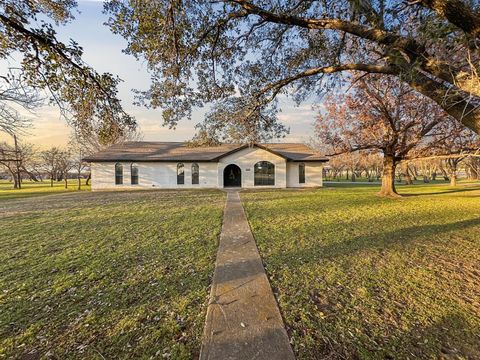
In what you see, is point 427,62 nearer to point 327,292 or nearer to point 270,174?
point 327,292

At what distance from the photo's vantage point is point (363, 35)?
528 centimetres

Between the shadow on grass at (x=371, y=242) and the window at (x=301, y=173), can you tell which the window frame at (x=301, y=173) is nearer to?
the window at (x=301, y=173)

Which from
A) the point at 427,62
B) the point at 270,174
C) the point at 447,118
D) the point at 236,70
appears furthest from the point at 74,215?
the point at 447,118

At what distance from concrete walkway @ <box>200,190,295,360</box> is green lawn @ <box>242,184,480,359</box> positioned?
0.18 m

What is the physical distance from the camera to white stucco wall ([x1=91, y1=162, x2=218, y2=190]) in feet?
79.0

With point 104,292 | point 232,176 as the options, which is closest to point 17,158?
point 232,176

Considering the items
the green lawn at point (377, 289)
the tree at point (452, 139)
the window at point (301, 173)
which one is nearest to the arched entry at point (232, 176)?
the window at point (301, 173)

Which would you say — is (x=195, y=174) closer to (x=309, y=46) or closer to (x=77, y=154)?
(x=309, y=46)

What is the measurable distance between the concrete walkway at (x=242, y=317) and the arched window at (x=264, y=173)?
65.1 ft

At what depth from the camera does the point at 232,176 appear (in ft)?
89.0

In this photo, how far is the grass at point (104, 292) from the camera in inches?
104

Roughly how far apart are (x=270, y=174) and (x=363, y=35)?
19.7m

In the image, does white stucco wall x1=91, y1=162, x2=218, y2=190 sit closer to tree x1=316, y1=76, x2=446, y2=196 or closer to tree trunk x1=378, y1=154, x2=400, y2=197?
tree x1=316, y1=76, x2=446, y2=196

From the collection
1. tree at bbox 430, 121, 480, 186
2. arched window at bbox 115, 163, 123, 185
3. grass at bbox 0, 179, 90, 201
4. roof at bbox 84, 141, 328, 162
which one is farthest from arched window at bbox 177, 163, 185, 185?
tree at bbox 430, 121, 480, 186
